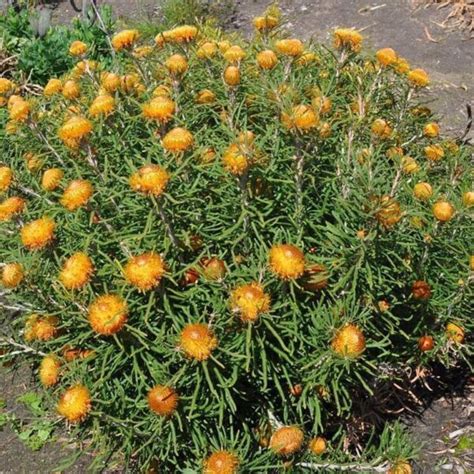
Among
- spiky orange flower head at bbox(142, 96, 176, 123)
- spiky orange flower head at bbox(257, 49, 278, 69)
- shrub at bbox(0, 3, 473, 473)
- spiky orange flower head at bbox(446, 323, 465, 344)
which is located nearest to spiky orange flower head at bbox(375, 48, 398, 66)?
shrub at bbox(0, 3, 473, 473)

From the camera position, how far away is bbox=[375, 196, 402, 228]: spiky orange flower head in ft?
6.47

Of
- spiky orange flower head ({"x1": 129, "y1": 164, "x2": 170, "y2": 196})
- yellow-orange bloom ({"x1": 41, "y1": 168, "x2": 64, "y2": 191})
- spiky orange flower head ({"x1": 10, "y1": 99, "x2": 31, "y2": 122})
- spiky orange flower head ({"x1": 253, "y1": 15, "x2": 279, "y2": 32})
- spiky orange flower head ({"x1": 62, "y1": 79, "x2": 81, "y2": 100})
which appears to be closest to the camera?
spiky orange flower head ({"x1": 129, "y1": 164, "x2": 170, "y2": 196})

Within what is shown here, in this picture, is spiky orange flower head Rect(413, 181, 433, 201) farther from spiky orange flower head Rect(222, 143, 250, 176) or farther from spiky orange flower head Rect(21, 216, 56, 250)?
spiky orange flower head Rect(21, 216, 56, 250)

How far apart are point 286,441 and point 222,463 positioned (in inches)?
9.5

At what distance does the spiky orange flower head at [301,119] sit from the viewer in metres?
2.04

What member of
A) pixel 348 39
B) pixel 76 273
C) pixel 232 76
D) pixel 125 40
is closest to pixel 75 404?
pixel 76 273

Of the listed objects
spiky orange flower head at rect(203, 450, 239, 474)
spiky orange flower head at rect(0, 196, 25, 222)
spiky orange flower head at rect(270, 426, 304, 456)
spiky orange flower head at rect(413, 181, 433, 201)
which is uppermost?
spiky orange flower head at rect(0, 196, 25, 222)

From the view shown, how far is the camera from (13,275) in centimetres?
217

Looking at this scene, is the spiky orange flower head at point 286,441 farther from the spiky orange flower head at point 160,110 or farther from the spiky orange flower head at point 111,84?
the spiky orange flower head at point 111,84

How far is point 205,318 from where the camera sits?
219 centimetres

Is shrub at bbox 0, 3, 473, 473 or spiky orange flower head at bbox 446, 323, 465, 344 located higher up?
shrub at bbox 0, 3, 473, 473

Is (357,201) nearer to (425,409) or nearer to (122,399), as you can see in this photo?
(122,399)

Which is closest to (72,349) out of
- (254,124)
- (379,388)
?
(254,124)

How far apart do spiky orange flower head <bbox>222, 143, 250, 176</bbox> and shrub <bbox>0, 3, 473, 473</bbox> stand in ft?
0.03
